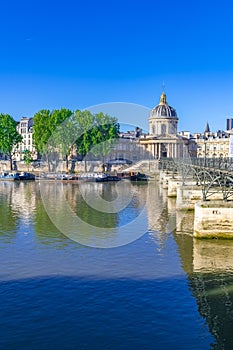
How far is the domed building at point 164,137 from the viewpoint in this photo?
159000mm

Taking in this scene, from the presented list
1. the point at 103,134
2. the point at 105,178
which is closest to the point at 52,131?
the point at 103,134

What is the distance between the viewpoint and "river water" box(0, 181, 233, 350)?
1560 cm

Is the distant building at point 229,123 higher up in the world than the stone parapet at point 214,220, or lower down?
higher up

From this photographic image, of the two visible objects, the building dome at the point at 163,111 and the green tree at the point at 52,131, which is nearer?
the green tree at the point at 52,131

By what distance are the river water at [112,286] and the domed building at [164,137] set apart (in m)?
121

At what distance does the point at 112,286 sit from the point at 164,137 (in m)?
141

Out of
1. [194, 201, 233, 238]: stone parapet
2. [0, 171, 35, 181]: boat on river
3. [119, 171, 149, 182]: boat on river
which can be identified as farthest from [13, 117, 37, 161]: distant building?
[194, 201, 233, 238]: stone parapet

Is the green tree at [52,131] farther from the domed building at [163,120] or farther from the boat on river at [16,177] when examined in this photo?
the domed building at [163,120]

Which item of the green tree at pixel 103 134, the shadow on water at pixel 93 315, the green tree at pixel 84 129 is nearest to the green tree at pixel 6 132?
the green tree at pixel 84 129

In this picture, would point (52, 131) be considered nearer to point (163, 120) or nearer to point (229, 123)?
point (163, 120)

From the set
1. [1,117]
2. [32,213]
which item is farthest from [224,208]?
[1,117]

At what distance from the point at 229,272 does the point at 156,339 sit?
27.3ft

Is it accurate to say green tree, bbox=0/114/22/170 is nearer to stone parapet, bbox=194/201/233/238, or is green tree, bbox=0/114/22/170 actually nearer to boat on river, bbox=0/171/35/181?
boat on river, bbox=0/171/35/181

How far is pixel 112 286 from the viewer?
20.3m
